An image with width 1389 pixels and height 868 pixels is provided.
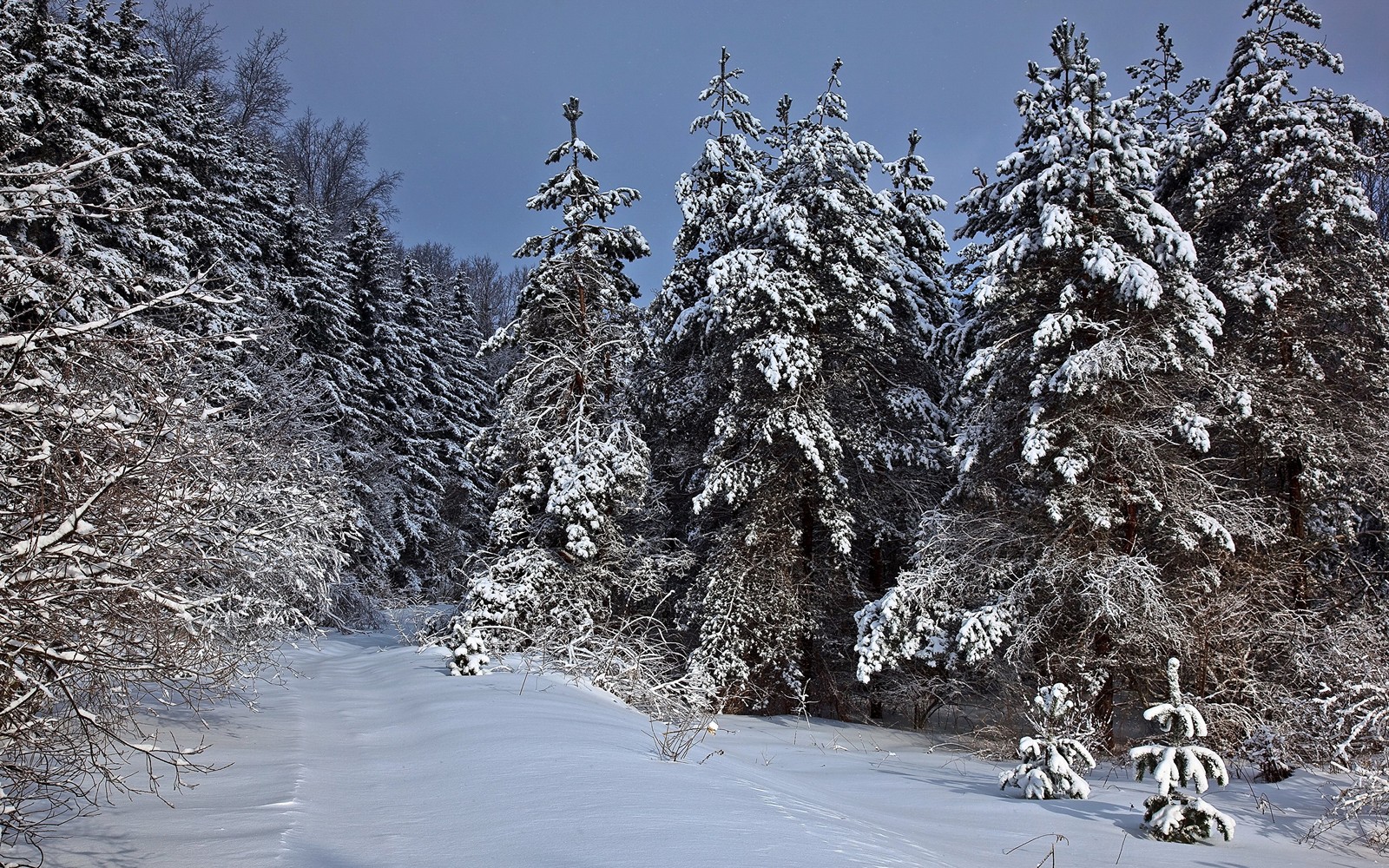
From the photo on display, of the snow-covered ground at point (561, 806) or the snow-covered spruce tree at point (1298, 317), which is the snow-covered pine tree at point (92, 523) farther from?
the snow-covered spruce tree at point (1298, 317)

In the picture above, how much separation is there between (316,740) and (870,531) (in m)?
11.1

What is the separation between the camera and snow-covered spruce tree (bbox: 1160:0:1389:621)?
1184 centimetres

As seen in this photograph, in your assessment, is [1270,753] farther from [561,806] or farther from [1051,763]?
[561,806]

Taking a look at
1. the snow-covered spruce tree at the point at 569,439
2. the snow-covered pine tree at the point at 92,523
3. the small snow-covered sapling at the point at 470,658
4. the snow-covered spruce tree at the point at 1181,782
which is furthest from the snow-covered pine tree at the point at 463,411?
the snow-covered spruce tree at the point at 1181,782

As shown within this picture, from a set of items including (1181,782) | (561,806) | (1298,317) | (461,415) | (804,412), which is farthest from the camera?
(461,415)

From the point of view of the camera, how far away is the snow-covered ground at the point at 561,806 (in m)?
4.26

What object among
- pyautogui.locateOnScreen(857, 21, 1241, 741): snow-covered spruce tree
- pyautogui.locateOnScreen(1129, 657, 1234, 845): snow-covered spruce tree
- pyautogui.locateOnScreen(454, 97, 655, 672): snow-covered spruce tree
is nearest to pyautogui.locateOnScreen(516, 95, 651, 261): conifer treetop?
pyautogui.locateOnScreen(454, 97, 655, 672): snow-covered spruce tree

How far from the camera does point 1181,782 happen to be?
21.0 feet

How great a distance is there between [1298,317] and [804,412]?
25.0 ft

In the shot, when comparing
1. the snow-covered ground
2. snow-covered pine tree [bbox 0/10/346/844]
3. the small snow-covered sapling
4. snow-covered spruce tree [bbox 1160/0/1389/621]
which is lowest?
the snow-covered ground

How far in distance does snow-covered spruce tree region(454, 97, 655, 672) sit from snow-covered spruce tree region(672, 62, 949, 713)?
60.0 inches

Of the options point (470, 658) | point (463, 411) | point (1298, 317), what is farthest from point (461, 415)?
point (1298, 317)

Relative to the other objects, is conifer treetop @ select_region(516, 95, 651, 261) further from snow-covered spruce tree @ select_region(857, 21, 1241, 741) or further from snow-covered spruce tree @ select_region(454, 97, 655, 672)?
snow-covered spruce tree @ select_region(857, 21, 1241, 741)

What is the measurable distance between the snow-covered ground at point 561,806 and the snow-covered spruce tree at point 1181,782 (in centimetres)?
17
